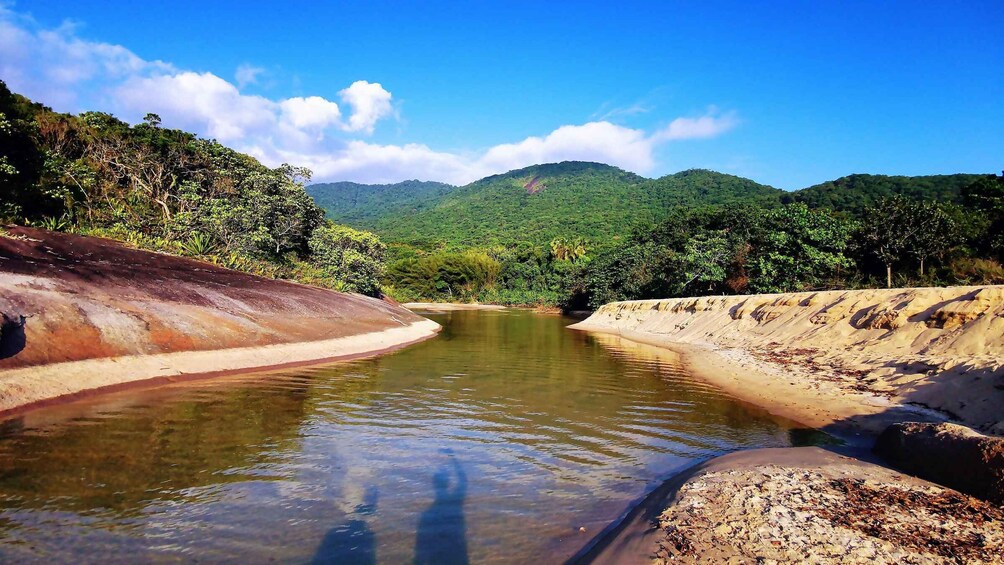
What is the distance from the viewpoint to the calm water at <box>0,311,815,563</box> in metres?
6.52

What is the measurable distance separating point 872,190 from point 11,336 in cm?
14264

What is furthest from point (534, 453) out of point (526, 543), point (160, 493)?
point (160, 493)

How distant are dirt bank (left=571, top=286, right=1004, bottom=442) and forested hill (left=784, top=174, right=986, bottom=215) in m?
82.0

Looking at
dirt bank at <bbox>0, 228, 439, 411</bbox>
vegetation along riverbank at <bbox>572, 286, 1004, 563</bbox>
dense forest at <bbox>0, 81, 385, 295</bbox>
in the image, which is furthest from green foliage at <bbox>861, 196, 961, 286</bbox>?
dense forest at <bbox>0, 81, 385, 295</bbox>

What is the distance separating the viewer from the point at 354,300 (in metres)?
36.4

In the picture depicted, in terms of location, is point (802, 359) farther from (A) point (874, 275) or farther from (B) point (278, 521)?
(A) point (874, 275)

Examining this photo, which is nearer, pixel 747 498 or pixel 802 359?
pixel 747 498

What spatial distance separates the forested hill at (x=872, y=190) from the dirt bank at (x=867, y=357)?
82.0 meters

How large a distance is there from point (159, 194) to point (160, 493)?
46510 mm

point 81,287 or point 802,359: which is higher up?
point 81,287

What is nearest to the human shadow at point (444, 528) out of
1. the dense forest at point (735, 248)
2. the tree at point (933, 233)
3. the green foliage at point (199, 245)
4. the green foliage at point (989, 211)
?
the green foliage at point (199, 245)

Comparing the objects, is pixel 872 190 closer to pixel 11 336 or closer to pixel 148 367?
pixel 148 367

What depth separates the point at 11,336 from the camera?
13.7 meters

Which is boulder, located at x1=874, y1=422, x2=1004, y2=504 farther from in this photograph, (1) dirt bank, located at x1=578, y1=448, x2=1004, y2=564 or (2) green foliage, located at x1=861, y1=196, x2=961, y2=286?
(2) green foliage, located at x1=861, y1=196, x2=961, y2=286
